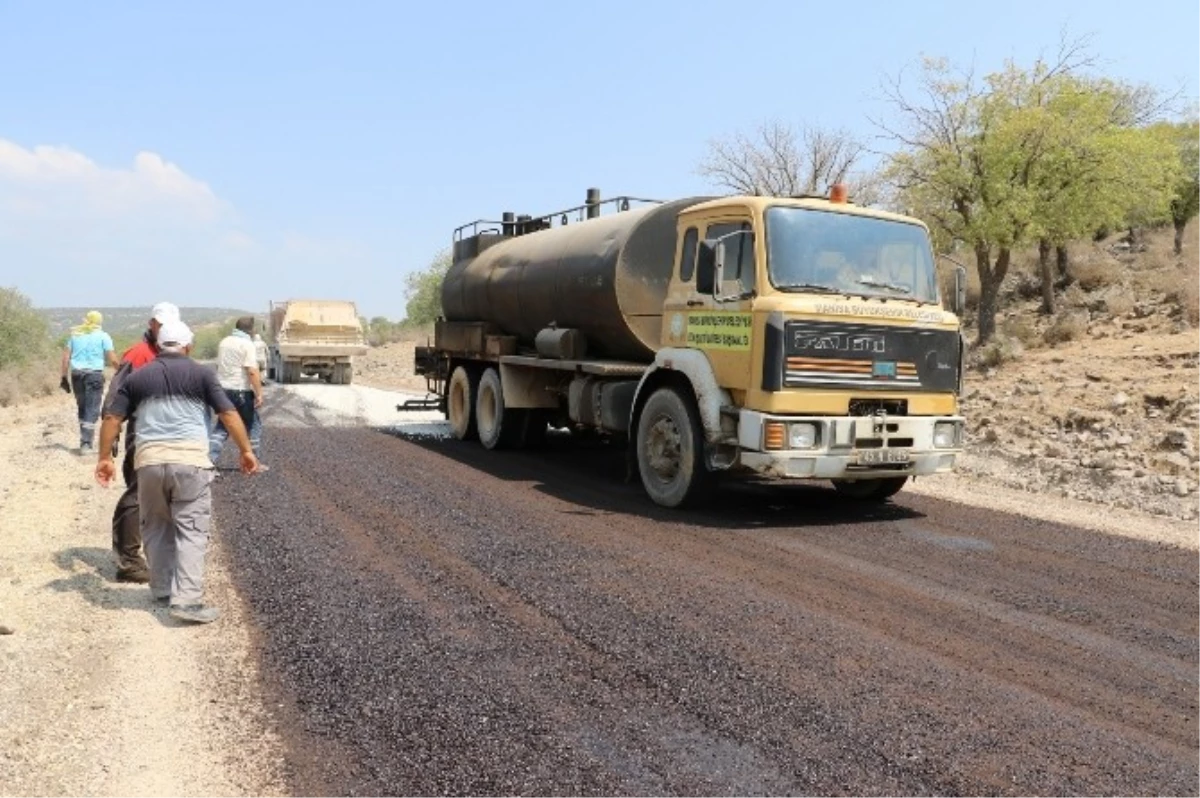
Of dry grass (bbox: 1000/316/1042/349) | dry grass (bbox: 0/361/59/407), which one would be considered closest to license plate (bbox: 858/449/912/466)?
dry grass (bbox: 1000/316/1042/349)

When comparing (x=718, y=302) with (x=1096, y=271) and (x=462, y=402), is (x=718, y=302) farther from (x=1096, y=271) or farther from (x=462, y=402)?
(x=1096, y=271)

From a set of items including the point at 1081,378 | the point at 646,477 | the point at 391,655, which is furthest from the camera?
the point at 1081,378

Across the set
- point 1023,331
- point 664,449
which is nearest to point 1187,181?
point 1023,331

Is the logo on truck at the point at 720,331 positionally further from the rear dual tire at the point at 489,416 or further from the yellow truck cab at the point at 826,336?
the rear dual tire at the point at 489,416

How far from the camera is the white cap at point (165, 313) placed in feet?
18.5

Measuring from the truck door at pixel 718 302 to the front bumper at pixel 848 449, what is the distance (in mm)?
510

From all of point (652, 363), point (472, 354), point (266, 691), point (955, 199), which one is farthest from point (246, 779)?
point (955, 199)

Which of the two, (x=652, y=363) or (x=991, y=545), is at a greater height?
(x=652, y=363)

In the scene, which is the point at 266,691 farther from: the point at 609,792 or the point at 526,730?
the point at 609,792

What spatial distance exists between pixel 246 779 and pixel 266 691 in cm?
85

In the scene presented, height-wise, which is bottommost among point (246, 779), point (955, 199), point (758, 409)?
point (246, 779)

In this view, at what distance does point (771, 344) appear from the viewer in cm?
777

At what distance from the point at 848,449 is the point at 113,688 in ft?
18.5

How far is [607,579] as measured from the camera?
244 inches
